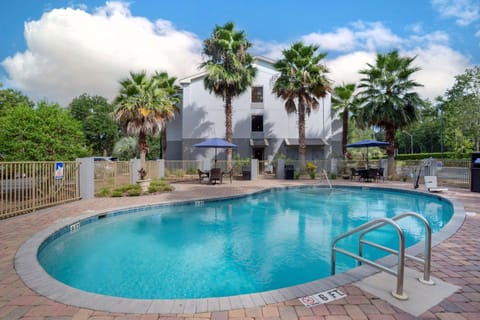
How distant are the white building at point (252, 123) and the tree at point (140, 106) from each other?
8106mm

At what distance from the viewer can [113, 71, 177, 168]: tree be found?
13953mm

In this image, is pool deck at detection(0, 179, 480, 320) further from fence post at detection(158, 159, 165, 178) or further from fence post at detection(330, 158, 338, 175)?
fence post at detection(330, 158, 338, 175)

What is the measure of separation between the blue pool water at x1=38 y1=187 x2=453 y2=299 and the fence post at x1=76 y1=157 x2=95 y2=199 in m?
2.72

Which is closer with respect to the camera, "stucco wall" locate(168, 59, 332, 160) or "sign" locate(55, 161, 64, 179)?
"sign" locate(55, 161, 64, 179)

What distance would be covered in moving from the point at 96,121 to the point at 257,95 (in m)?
24.8

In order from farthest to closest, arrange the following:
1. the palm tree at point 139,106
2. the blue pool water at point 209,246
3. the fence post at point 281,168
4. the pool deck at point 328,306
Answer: the fence post at point 281,168 < the palm tree at point 139,106 < the blue pool water at point 209,246 < the pool deck at point 328,306

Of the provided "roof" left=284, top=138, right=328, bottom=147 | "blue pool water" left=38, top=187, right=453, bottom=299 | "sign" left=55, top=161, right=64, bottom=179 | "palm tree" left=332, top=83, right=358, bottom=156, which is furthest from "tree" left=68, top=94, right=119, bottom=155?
"blue pool water" left=38, top=187, right=453, bottom=299

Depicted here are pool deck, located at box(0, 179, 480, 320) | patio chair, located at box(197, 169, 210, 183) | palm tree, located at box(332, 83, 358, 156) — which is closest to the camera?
pool deck, located at box(0, 179, 480, 320)

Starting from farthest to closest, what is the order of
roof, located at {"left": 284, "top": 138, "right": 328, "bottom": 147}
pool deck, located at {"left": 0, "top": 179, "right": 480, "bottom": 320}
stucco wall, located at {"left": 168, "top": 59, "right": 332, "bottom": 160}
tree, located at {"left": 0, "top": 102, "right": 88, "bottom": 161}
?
stucco wall, located at {"left": 168, "top": 59, "right": 332, "bottom": 160}
roof, located at {"left": 284, "top": 138, "right": 328, "bottom": 147}
tree, located at {"left": 0, "top": 102, "right": 88, "bottom": 161}
pool deck, located at {"left": 0, "top": 179, "right": 480, "bottom": 320}

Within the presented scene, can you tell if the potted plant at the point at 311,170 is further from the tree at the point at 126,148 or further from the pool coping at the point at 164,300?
the tree at the point at 126,148

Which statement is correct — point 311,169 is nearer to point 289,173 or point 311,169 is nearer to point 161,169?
point 289,173

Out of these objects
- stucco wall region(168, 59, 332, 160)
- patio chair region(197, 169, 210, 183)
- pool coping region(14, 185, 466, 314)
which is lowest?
pool coping region(14, 185, 466, 314)

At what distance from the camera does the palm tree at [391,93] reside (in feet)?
53.0

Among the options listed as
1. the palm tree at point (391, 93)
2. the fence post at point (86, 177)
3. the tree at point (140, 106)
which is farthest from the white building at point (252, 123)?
the fence post at point (86, 177)
